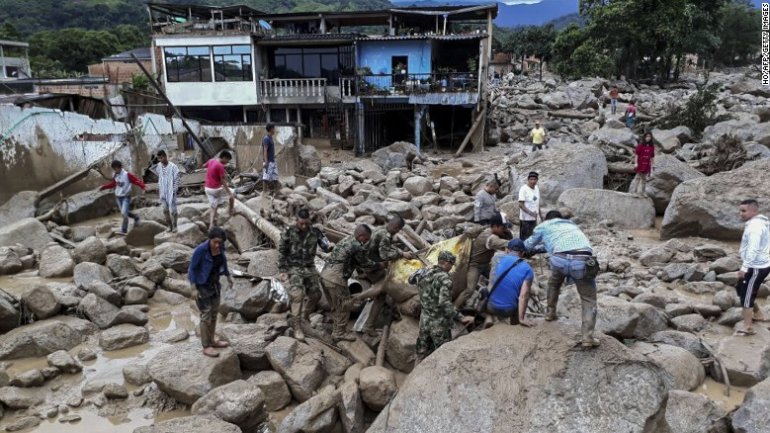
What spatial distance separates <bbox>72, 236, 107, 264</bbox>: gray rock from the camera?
10047 millimetres

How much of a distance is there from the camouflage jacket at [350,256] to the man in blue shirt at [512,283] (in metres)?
1.82

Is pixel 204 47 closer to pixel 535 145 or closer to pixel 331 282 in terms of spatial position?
pixel 535 145

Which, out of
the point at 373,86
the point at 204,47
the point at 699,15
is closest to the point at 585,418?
the point at 373,86

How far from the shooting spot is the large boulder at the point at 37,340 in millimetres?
7309

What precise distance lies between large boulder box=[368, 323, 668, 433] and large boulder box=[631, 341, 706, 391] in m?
1.49

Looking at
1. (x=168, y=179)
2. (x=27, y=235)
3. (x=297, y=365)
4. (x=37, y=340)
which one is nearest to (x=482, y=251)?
(x=297, y=365)

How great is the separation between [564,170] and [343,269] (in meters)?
8.28

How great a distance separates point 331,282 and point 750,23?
62831 millimetres

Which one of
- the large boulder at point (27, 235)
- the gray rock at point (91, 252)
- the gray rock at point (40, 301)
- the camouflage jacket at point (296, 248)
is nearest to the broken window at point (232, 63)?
the large boulder at point (27, 235)

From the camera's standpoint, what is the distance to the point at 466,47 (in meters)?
26.0

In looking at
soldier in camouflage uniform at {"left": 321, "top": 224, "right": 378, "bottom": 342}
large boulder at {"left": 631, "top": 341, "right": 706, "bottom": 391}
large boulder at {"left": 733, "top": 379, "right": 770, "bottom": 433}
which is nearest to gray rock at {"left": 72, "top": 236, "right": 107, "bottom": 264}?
soldier in camouflage uniform at {"left": 321, "top": 224, "right": 378, "bottom": 342}

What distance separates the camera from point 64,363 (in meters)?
6.96

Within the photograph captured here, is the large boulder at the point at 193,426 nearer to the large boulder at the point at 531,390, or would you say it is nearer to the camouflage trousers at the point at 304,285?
the large boulder at the point at 531,390

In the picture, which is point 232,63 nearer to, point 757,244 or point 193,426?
point 193,426
